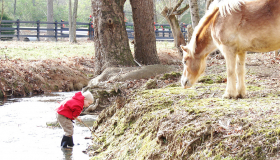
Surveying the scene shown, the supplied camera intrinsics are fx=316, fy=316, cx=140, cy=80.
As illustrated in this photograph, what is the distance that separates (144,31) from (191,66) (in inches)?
251

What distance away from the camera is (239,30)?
5.12 m

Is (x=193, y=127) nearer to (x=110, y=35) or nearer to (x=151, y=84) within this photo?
(x=151, y=84)

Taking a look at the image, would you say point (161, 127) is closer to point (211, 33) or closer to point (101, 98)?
point (211, 33)

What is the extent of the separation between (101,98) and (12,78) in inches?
233

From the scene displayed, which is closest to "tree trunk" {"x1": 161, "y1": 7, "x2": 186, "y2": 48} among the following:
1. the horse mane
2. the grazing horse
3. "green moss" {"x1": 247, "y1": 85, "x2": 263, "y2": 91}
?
"green moss" {"x1": 247, "y1": 85, "x2": 263, "y2": 91}

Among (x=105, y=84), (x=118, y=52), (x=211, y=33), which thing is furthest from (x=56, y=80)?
(x=211, y=33)

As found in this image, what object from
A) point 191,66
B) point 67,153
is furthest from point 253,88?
point 67,153

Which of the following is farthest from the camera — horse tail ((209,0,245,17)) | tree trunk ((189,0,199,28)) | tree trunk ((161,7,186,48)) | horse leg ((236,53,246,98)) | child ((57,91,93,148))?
tree trunk ((161,7,186,48))

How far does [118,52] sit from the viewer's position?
11344 mm

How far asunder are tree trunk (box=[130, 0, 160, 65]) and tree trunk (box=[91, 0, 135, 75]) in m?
0.74

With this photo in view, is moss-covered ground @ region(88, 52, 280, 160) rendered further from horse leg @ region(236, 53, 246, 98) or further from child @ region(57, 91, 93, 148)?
child @ region(57, 91, 93, 148)

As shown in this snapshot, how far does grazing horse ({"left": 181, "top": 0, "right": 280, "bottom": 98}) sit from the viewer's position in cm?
495

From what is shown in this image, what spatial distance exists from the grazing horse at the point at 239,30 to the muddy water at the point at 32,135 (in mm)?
3092

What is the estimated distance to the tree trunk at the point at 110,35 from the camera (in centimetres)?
1114
